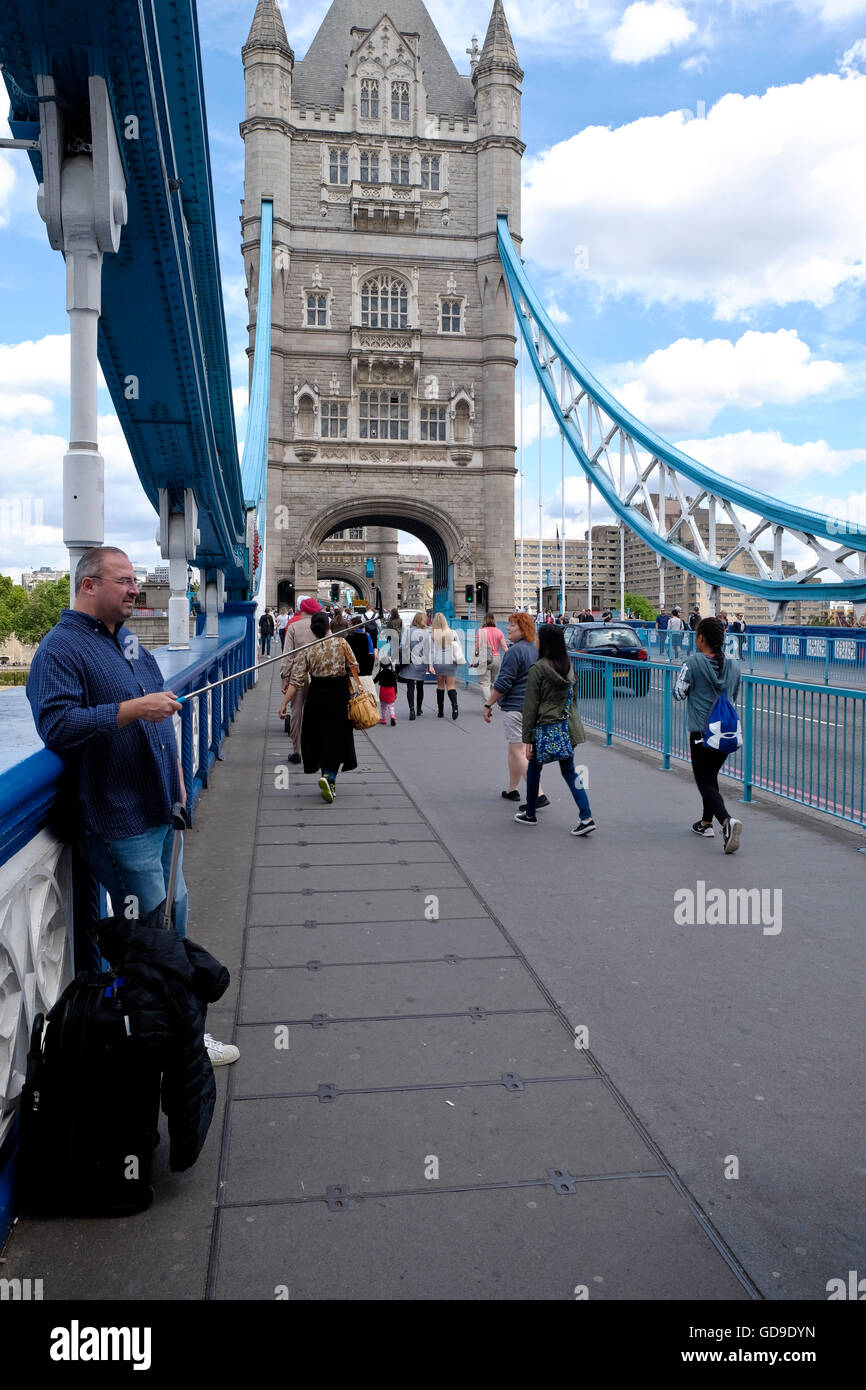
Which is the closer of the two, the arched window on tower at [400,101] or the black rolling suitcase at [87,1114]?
the black rolling suitcase at [87,1114]

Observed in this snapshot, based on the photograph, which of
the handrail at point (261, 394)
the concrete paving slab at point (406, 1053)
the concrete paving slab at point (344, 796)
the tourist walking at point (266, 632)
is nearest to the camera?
the concrete paving slab at point (406, 1053)

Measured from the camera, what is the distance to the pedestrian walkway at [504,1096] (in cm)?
228

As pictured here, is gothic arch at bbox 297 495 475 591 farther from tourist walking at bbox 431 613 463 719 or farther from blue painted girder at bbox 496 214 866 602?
tourist walking at bbox 431 613 463 719

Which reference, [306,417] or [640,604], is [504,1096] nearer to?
[306,417]

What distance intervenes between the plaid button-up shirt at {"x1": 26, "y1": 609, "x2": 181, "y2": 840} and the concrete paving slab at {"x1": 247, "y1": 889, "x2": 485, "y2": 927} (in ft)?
6.23

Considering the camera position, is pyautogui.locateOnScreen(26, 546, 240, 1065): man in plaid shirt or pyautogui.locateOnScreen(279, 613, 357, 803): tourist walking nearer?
pyautogui.locateOnScreen(26, 546, 240, 1065): man in plaid shirt

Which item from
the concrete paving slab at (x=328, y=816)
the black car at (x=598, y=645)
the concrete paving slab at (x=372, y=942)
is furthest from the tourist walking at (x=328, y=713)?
the black car at (x=598, y=645)

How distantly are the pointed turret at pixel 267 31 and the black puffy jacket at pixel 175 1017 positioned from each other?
52.1 meters

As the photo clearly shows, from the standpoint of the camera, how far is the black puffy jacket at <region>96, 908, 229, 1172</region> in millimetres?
2498

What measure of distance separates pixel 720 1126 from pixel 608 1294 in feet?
2.77

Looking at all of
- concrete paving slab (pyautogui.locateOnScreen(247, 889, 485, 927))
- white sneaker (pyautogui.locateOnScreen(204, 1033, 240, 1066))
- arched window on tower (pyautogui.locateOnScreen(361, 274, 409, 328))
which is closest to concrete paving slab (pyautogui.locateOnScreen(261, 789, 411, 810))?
concrete paving slab (pyautogui.locateOnScreen(247, 889, 485, 927))

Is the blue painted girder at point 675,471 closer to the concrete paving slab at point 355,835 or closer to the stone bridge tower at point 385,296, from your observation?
the stone bridge tower at point 385,296

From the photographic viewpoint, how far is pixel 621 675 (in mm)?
11086

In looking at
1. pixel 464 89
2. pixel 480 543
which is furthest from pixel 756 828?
pixel 464 89
